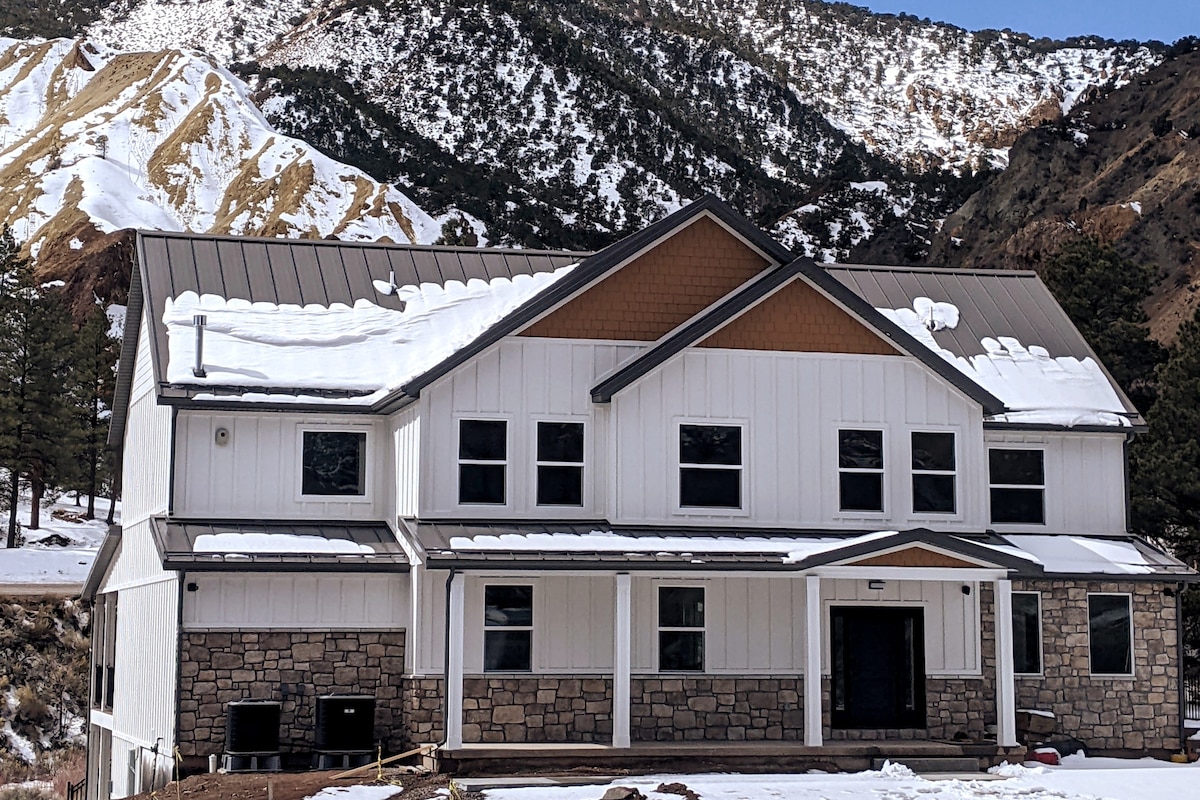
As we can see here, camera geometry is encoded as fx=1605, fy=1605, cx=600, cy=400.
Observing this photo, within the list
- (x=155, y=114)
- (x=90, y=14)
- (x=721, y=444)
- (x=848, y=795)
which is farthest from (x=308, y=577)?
(x=90, y=14)

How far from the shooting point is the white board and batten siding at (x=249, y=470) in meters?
21.9

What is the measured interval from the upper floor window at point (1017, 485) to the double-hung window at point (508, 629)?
7474mm

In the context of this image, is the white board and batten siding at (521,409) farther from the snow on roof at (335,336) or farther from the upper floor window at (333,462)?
the upper floor window at (333,462)

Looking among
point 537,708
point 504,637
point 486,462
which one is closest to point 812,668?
point 537,708

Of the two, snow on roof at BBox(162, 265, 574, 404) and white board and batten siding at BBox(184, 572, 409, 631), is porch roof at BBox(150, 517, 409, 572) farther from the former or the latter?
snow on roof at BBox(162, 265, 574, 404)

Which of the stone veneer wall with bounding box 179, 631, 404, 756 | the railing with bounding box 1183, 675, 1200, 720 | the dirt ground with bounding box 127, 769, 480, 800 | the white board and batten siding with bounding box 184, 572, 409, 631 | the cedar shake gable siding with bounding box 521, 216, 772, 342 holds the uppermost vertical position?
the cedar shake gable siding with bounding box 521, 216, 772, 342

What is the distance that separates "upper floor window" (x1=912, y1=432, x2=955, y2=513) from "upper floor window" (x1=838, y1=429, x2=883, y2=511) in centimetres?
57

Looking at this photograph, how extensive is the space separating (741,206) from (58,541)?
294ft

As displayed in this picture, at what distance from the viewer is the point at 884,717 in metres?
22.2

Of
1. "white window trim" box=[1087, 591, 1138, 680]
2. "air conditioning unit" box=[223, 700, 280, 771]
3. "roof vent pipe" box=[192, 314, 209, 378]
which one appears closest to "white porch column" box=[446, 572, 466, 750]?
"air conditioning unit" box=[223, 700, 280, 771]

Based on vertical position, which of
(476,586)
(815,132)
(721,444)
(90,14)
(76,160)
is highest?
(90,14)

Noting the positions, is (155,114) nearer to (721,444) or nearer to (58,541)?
(58,541)

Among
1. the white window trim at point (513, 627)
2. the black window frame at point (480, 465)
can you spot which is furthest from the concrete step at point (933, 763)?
the black window frame at point (480, 465)

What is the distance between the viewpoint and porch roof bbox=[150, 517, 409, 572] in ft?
67.1
